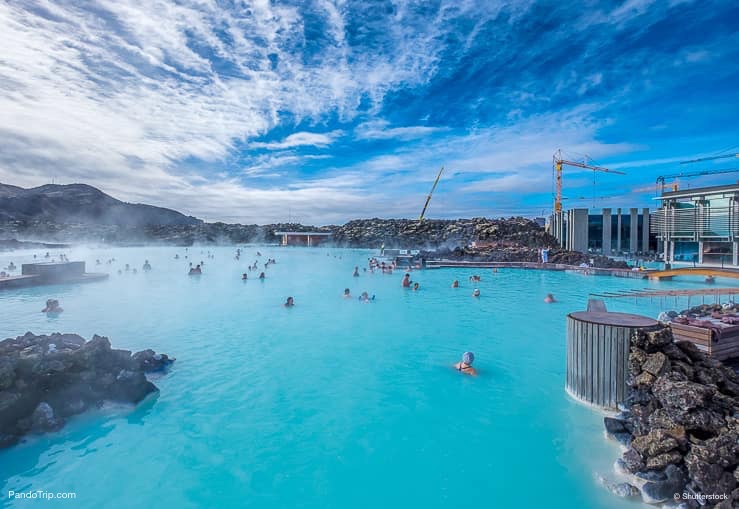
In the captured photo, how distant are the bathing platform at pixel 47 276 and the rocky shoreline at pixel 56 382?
1268cm

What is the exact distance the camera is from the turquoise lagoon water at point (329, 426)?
3920 millimetres

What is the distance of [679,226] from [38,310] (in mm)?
30250

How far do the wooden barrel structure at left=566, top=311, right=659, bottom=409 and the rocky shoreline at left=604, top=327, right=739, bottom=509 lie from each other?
0.36ft

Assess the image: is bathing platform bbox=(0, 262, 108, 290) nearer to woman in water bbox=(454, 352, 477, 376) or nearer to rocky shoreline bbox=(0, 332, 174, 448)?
rocky shoreline bbox=(0, 332, 174, 448)

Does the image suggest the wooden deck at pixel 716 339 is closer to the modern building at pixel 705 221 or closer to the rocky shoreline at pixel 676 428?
the rocky shoreline at pixel 676 428

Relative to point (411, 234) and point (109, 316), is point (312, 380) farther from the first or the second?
point (411, 234)

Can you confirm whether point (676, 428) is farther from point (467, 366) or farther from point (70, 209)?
point (70, 209)

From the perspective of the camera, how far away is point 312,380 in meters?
6.77

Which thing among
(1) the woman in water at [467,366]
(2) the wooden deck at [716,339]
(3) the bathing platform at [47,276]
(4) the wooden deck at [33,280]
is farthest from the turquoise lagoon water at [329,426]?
(3) the bathing platform at [47,276]

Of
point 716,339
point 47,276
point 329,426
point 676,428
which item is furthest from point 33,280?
point 716,339

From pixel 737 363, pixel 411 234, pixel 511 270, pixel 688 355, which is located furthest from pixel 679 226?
pixel 411 234

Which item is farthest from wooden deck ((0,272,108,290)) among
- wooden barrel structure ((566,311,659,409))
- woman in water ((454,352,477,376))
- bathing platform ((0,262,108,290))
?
wooden barrel structure ((566,311,659,409))

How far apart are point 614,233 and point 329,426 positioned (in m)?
39.8

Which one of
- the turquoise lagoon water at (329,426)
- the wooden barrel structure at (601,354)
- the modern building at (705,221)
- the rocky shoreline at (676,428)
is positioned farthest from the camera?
the modern building at (705,221)
